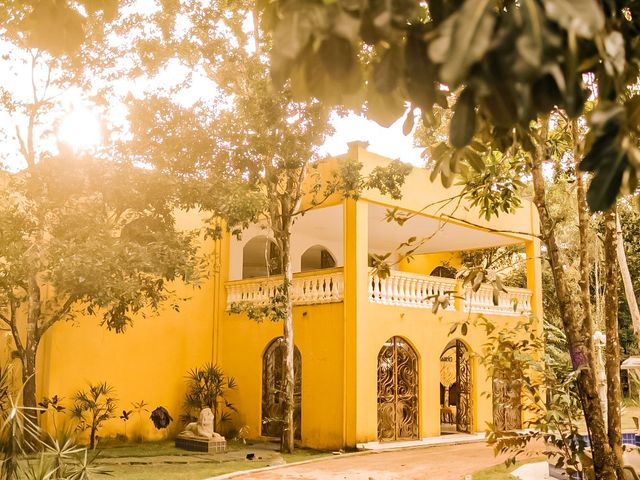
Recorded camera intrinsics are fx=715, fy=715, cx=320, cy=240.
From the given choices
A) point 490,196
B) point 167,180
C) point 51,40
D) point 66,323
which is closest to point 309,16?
point 51,40

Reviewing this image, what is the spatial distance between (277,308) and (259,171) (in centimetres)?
250

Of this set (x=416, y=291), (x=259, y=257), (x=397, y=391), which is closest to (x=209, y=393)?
(x=397, y=391)

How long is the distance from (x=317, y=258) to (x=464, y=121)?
18064 mm

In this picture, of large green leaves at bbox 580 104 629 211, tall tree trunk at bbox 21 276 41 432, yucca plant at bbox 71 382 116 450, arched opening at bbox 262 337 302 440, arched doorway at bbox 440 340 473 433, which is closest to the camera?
large green leaves at bbox 580 104 629 211

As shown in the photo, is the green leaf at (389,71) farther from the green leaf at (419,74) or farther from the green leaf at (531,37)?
the green leaf at (531,37)

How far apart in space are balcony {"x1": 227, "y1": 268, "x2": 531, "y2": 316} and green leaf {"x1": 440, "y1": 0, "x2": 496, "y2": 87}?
1194 cm

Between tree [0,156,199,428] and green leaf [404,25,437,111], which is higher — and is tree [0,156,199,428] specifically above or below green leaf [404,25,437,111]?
above

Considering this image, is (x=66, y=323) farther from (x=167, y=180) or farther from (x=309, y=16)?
(x=309, y=16)

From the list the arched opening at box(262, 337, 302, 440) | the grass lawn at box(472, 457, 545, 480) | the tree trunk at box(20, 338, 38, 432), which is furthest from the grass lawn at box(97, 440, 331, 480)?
the grass lawn at box(472, 457, 545, 480)

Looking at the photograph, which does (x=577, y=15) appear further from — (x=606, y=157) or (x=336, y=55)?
(x=336, y=55)

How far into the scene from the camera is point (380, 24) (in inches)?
56.2

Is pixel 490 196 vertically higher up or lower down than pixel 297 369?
higher up

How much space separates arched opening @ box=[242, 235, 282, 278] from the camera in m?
17.4

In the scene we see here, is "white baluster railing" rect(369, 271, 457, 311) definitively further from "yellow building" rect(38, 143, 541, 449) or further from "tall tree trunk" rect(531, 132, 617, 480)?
"tall tree trunk" rect(531, 132, 617, 480)
